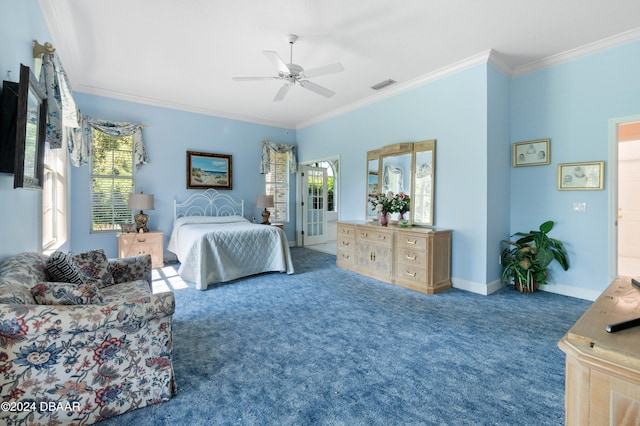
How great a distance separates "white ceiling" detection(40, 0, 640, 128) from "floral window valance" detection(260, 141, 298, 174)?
2.03 m

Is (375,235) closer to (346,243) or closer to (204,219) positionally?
(346,243)

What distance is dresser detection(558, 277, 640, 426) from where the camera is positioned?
0.66 meters

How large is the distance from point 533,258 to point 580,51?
7.97 ft

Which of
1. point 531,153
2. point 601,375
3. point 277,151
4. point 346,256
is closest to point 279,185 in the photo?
point 277,151

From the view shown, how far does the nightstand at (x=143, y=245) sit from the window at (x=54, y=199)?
72 cm

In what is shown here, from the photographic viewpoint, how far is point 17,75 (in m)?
2.12

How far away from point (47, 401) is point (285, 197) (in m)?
5.73

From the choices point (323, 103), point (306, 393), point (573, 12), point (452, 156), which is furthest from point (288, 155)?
point (306, 393)

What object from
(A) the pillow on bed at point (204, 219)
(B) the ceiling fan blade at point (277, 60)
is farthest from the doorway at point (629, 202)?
(A) the pillow on bed at point (204, 219)

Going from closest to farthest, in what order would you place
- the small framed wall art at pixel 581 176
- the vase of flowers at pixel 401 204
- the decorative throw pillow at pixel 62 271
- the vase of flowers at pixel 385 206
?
the decorative throw pillow at pixel 62 271
the small framed wall art at pixel 581 176
the vase of flowers at pixel 401 204
the vase of flowers at pixel 385 206

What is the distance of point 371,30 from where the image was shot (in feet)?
10.1

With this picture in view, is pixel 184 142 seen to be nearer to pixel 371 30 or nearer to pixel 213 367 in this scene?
pixel 371 30

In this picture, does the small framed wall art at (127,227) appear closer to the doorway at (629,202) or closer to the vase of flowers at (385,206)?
the vase of flowers at (385,206)

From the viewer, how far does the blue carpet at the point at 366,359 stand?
167 centimetres
